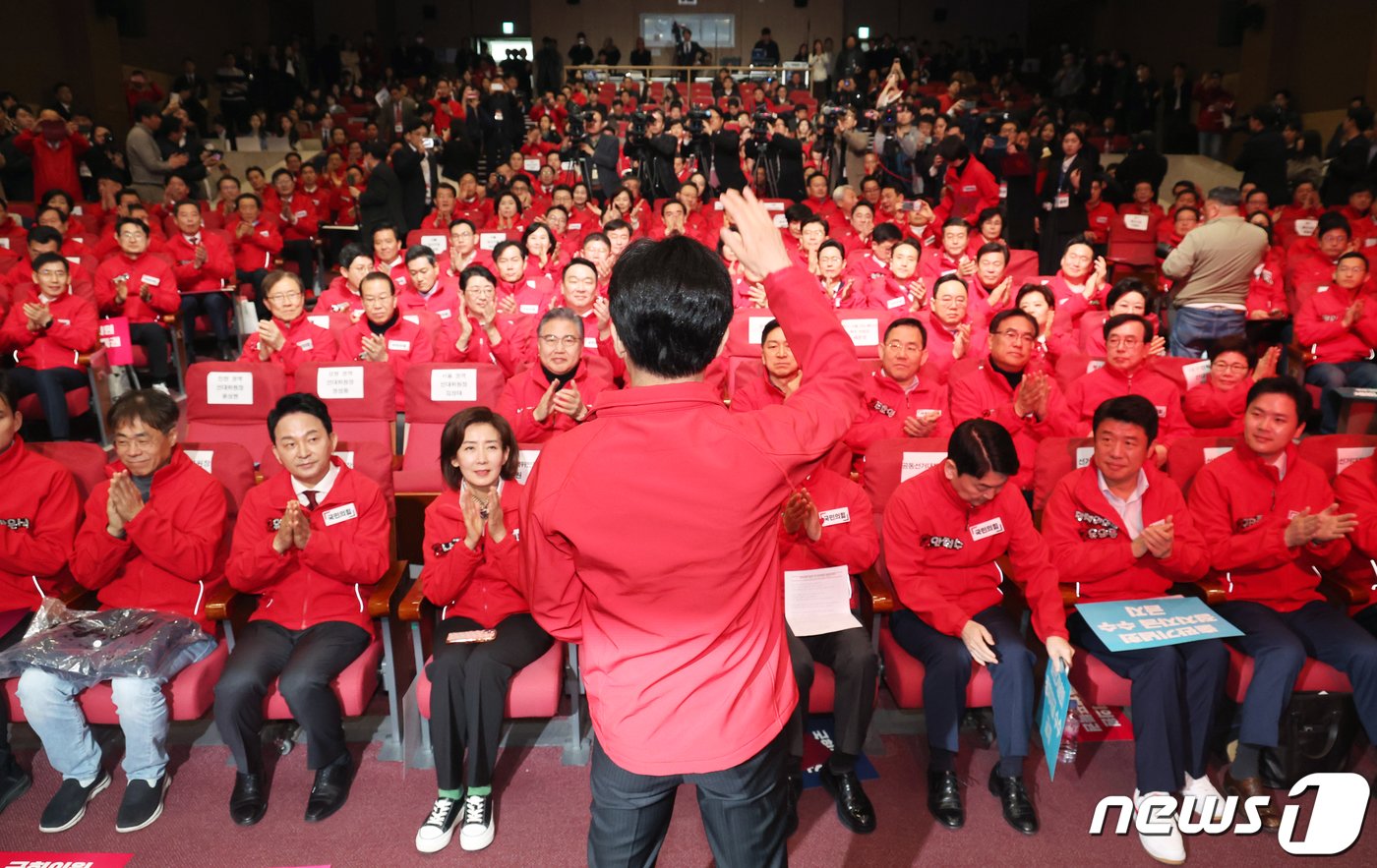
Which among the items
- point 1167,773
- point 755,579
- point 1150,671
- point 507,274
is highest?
point 507,274

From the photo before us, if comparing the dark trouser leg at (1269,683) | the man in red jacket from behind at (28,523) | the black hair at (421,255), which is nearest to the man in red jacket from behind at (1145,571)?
the dark trouser leg at (1269,683)

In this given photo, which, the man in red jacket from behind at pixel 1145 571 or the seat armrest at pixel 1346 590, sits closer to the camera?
the man in red jacket from behind at pixel 1145 571

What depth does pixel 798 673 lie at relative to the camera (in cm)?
245

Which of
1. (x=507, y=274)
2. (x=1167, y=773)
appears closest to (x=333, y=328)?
(x=507, y=274)

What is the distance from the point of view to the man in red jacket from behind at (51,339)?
15.5ft

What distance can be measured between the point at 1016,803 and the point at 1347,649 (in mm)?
1101

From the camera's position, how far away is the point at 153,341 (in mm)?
5691

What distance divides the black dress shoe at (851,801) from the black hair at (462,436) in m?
1.37

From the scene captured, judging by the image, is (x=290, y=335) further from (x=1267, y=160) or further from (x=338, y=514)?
(x=1267, y=160)

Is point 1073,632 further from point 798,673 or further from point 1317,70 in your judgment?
point 1317,70

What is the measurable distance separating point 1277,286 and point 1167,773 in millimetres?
4845

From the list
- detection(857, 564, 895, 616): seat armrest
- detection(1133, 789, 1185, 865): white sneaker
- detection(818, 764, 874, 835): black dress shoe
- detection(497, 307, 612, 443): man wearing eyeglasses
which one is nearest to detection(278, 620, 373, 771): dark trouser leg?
detection(497, 307, 612, 443): man wearing eyeglasses

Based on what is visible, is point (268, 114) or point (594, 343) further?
point (268, 114)

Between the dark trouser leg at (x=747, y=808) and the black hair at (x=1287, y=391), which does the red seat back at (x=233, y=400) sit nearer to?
the dark trouser leg at (x=747, y=808)
